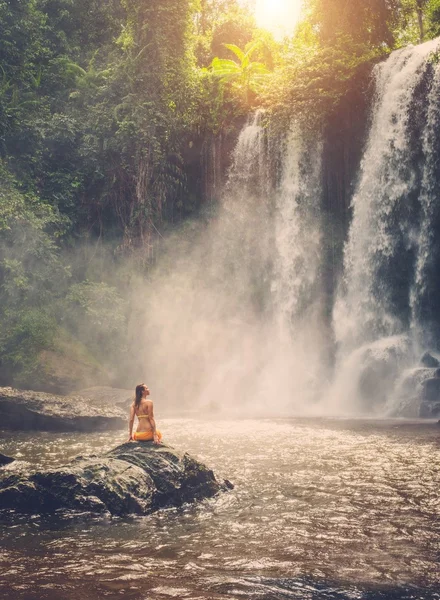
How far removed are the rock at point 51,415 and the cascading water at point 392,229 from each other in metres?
8.97

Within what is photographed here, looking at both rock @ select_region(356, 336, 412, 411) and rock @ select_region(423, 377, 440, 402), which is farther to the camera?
rock @ select_region(356, 336, 412, 411)

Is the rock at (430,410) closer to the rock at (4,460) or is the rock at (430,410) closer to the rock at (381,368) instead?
the rock at (381,368)

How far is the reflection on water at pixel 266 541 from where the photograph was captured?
5816 mm

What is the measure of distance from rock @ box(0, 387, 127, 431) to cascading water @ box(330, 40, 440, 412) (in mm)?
8968

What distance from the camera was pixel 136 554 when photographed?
676 centimetres

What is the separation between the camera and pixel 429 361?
21.0 metres

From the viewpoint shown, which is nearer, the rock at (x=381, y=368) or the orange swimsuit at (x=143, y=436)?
the orange swimsuit at (x=143, y=436)

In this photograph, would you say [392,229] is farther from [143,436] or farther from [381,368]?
[143,436]

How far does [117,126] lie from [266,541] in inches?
962

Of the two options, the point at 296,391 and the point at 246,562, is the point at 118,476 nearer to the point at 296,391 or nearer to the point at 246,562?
the point at 246,562

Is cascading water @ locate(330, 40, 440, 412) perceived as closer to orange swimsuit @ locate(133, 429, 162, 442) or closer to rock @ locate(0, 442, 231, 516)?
orange swimsuit @ locate(133, 429, 162, 442)

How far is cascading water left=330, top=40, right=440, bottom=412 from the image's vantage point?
23.0 m

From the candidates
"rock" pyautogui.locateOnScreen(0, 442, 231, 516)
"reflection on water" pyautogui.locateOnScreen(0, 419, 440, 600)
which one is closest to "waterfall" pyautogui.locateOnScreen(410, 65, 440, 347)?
"reflection on water" pyautogui.locateOnScreen(0, 419, 440, 600)

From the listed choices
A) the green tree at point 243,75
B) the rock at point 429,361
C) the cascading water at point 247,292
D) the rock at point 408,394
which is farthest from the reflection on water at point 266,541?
the green tree at point 243,75
